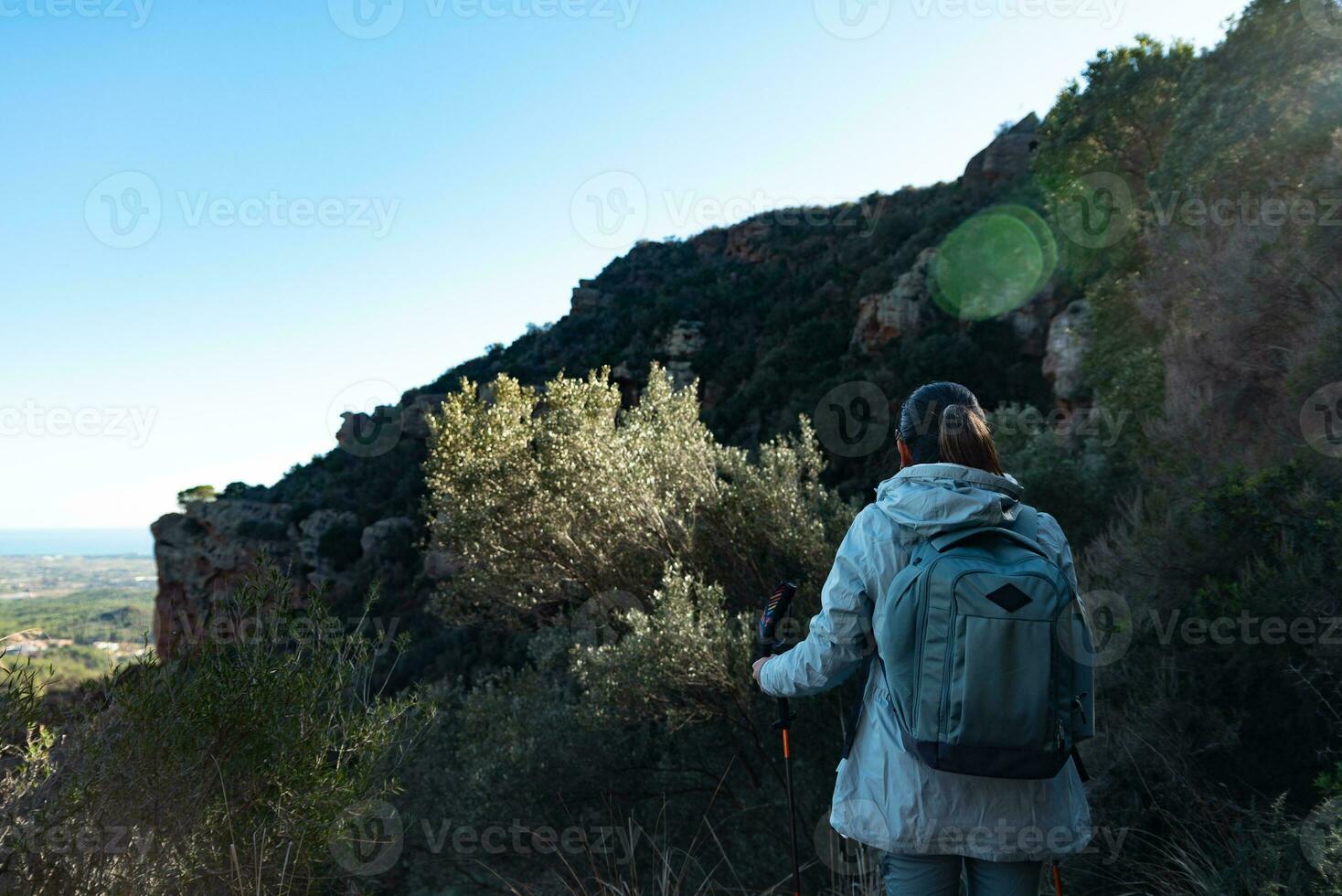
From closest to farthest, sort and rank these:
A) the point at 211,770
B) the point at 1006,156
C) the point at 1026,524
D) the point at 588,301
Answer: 1. the point at 1026,524
2. the point at 211,770
3. the point at 1006,156
4. the point at 588,301

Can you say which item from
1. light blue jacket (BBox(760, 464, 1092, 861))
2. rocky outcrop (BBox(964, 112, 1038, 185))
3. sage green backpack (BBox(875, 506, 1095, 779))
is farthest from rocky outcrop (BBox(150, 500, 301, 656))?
rocky outcrop (BBox(964, 112, 1038, 185))

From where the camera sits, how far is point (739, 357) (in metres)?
25.4

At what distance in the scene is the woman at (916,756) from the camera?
1.70 m

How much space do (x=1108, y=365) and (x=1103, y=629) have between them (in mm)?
8289

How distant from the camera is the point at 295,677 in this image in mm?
3129

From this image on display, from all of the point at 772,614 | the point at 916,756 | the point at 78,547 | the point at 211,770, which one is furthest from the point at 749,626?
the point at 78,547

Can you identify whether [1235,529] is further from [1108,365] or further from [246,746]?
[1108,365]

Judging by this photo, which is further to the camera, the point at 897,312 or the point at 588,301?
the point at 588,301

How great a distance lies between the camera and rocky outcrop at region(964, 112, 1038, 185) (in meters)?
26.9

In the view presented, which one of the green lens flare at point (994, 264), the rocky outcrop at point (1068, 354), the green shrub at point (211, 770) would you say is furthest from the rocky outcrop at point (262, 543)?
the green shrub at point (211, 770)

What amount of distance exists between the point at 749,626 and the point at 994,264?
18.2 metres

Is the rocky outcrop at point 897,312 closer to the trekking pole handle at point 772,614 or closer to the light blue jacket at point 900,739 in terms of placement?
the trekking pole handle at point 772,614

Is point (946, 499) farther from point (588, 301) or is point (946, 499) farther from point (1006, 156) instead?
point (588, 301)

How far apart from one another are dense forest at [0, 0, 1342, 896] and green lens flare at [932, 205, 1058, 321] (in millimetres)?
1808
